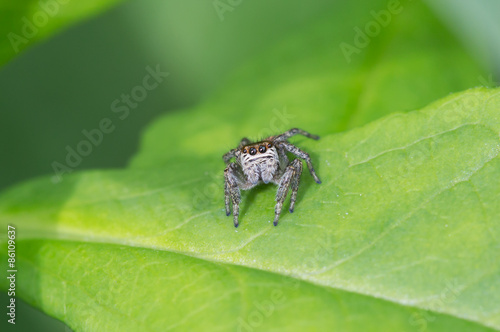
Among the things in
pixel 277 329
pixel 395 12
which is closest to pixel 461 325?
pixel 277 329

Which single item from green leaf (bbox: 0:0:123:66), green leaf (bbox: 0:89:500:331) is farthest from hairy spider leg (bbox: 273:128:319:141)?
green leaf (bbox: 0:0:123:66)

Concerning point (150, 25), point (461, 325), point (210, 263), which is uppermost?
point (150, 25)

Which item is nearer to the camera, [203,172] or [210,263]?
A: [210,263]

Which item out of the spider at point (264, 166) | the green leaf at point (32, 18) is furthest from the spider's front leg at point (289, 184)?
the green leaf at point (32, 18)

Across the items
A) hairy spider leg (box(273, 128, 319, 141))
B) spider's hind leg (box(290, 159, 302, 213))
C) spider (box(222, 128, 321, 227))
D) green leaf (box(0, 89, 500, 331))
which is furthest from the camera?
hairy spider leg (box(273, 128, 319, 141))

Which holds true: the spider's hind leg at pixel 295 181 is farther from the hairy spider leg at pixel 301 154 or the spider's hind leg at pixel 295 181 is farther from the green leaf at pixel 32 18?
the green leaf at pixel 32 18

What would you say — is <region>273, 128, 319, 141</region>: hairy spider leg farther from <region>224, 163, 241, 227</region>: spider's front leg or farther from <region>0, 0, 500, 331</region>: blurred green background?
<region>0, 0, 500, 331</region>: blurred green background

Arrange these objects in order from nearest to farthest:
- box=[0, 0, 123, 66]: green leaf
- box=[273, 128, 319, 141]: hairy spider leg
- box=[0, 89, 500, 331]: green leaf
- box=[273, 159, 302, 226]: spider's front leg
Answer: box=[0, 89, 500, 331]: green leaf < box=[0, 0, 123, 66]: green leaf < box=[273, 159, 302, 226]: spider's front leg < box=[273, 128, 319, 141]: hairy spider leg

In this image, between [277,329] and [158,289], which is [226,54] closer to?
[158,289]
